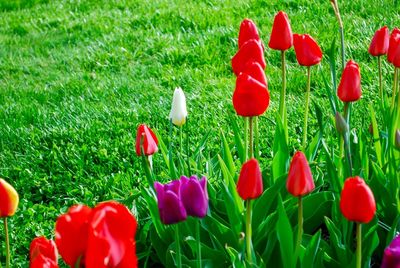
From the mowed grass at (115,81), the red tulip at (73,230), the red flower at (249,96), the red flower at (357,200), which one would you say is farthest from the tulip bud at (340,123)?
the mowed grass at (115,81)

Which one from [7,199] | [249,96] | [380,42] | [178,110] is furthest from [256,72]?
[7,199]

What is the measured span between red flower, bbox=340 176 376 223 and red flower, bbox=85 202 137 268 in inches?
22.5

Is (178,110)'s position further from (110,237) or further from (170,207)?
(110,237)

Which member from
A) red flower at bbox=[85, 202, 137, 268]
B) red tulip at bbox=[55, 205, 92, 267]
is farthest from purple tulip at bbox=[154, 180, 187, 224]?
red flower at bbox=[85, 202, 137, 268]

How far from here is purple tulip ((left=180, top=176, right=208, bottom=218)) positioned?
5.46 feet

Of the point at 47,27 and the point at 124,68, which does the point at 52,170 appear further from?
the point at 47,27

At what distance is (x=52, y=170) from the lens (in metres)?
3.42

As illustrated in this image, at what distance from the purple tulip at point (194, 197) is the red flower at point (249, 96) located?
0.95ft

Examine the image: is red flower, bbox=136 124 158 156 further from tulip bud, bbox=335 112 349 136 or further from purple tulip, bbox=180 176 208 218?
tulip bud, bbox=335 112 349 136

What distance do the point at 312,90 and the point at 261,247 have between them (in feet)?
6.64

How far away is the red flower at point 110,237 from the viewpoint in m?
1.01

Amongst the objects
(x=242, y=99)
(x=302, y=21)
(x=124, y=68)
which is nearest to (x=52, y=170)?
(x=124, y=68)

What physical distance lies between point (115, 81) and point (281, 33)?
229 cm

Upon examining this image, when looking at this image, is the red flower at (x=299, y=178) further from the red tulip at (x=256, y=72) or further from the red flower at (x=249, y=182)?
the red tulip at (x=256, y=72)
